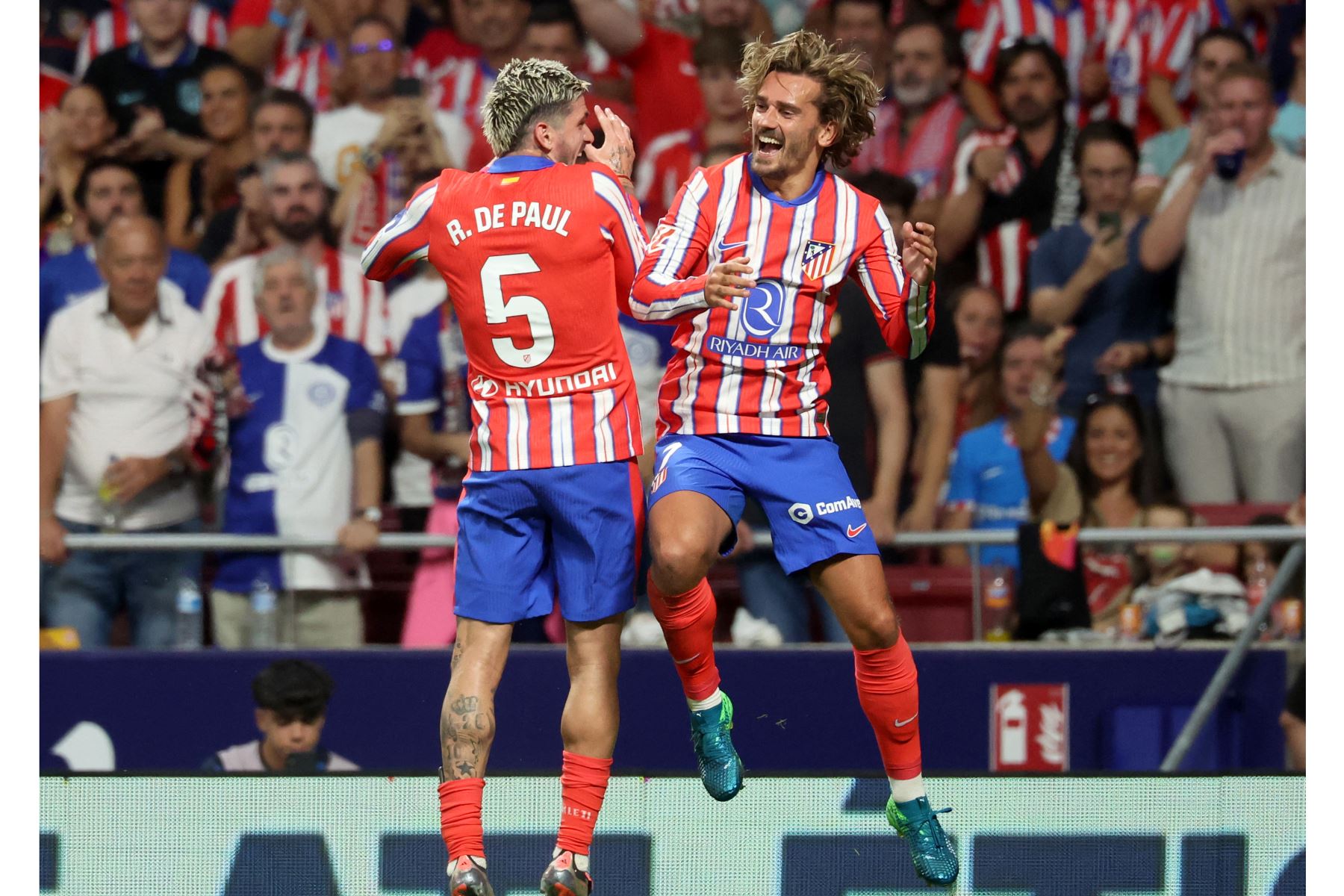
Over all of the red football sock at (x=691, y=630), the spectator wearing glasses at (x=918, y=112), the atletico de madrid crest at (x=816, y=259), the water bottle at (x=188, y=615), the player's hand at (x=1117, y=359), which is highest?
the spectator wearing glasses at (x=918, y=112)

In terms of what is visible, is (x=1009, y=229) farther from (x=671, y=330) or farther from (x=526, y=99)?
(x=526, y=99)

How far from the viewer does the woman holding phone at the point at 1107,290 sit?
25.1ft

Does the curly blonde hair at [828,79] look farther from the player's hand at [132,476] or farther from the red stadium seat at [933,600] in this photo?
the player's hand at [132,476]

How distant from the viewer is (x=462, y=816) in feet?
15.8

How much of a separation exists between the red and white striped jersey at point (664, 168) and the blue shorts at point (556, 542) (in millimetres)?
3209

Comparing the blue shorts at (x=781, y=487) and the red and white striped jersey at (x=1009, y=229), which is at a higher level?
the red and white striped jersey at (x=1009, y=229)

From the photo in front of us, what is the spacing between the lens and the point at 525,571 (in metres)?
4.94

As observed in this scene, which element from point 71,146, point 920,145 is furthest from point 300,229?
point 920,145

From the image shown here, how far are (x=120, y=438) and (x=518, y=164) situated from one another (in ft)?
10.9

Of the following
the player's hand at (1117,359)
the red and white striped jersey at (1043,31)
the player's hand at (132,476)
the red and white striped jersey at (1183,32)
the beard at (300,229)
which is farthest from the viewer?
the red and white striped jersey at (1043,31)

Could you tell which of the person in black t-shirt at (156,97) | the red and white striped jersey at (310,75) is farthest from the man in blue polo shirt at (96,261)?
the red and white striped jersey at (310,75)

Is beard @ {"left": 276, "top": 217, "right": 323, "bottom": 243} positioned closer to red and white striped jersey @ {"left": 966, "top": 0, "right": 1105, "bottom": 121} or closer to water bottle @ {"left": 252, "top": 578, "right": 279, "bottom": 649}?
water bottle @ {"left": 252, "top": 578, "right": 279, "bottom": 649}

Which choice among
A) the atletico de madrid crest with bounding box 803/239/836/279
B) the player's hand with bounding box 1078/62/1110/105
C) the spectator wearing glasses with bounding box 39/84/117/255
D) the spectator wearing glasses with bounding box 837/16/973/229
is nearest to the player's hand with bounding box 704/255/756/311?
the atletico de madrid crest with bounding box 803/239/836/279

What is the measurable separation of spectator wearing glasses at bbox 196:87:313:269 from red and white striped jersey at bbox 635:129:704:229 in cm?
154
